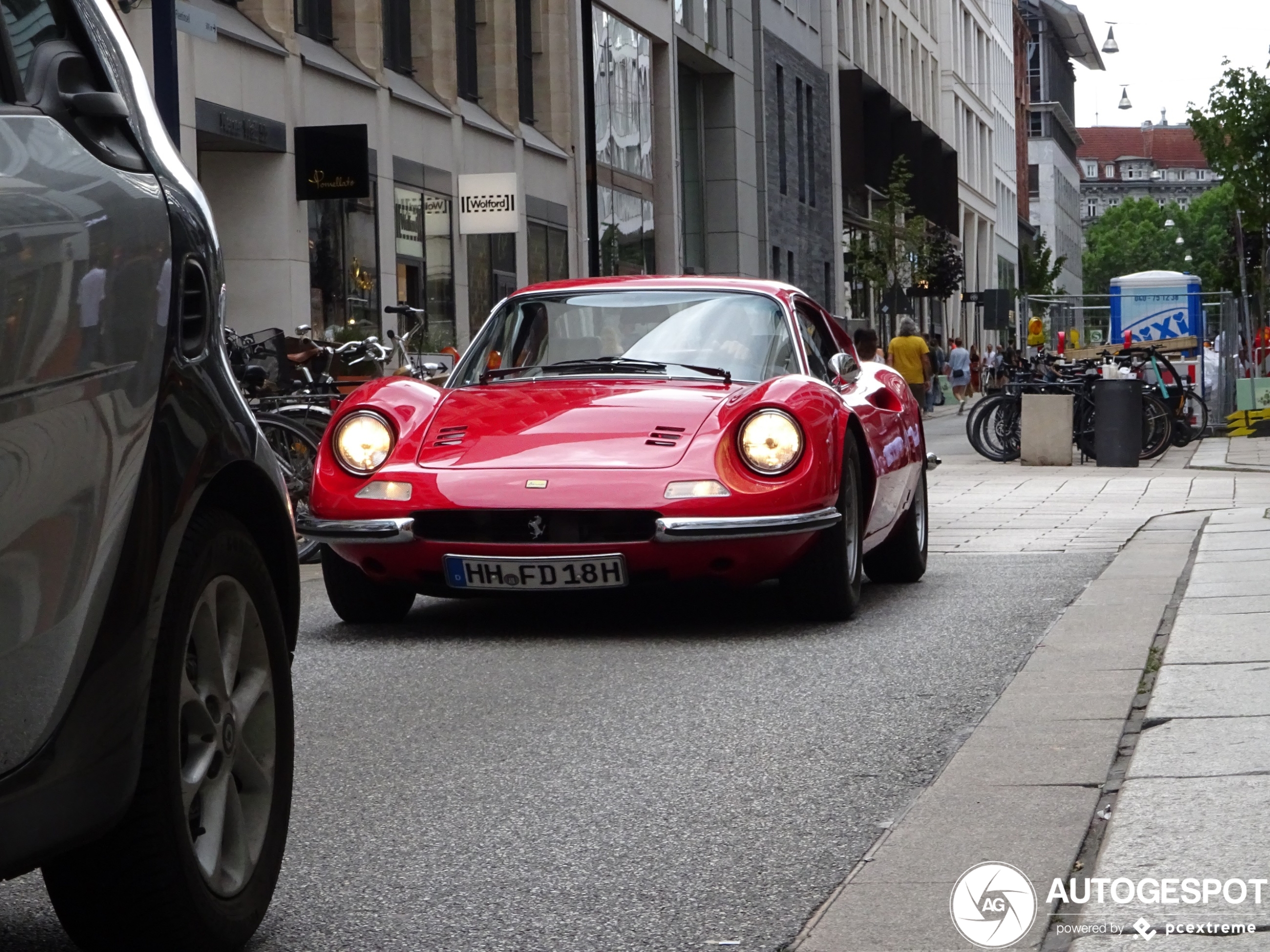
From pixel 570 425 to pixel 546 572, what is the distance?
27.6 inches

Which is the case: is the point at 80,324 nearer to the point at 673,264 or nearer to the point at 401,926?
the point at 401,926

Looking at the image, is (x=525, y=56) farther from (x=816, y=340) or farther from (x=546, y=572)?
(x=546, y=572)

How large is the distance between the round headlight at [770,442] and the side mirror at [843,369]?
4.08 feet

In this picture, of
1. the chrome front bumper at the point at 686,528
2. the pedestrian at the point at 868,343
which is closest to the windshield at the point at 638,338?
the chrome front bumper at the point at 686,528

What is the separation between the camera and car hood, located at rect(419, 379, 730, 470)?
7730 millimetres

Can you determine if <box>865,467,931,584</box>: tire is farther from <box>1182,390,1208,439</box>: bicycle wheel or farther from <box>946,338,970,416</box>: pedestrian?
<box>946,338,970,416</box>: pedestrian

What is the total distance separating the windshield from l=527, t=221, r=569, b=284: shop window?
72.8 ft

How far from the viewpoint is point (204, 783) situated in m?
3.29

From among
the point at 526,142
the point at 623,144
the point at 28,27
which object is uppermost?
the point at 623,144

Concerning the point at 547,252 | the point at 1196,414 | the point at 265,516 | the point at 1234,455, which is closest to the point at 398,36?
the point at 547,252

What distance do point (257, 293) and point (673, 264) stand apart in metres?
19.6

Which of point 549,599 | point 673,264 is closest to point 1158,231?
point 673,264

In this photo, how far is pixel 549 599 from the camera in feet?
29.6

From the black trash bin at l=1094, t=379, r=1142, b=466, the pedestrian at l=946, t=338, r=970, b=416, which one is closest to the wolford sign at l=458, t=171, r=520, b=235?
the black trash bin at l=1094, t=379, r=1142, b=466
